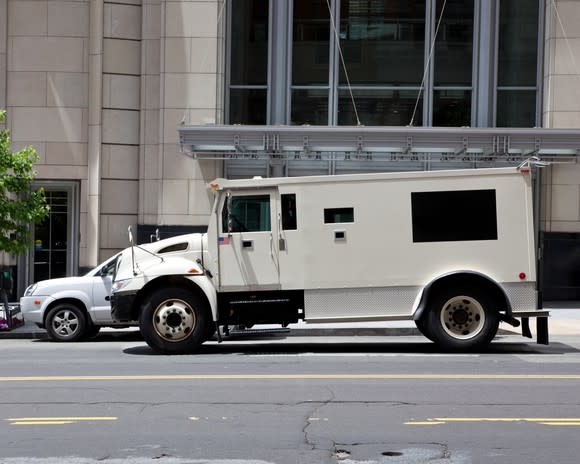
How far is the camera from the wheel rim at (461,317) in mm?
12656

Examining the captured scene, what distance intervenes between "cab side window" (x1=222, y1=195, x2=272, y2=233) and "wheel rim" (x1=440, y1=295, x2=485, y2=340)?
110 inches

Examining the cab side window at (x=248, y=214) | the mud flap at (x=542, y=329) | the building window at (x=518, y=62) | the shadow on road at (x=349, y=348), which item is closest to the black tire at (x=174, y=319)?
the shadow on road at (x=349, y=348)

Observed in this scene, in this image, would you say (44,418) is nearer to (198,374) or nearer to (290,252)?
(198,374)

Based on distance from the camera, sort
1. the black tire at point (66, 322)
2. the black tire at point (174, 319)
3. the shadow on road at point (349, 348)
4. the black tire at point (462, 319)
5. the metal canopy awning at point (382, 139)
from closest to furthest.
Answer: the black tire at point (462, 319)
the black tire at point (174, 319)
the shadow on road at point (349, 348)
the black tire at point (66, 322)
the metal canopy awning at point (382, 139)

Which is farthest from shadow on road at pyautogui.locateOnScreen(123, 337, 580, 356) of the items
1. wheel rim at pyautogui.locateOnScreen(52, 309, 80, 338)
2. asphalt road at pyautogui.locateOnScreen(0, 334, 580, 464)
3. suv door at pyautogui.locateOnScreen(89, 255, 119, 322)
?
wheel rim at pyautogui.locateOnScreen(52, 309, 80, 338)

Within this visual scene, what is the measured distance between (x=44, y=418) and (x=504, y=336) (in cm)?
973

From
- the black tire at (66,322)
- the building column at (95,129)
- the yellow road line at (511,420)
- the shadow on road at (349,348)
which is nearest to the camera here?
the yellow road line at (511,420)

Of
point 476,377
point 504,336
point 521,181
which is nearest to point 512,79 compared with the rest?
point 504,336

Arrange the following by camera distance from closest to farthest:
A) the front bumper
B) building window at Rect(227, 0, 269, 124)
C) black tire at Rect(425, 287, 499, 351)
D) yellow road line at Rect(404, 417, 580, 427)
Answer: yellow road line at Rect(404, 417, 580, 427), black tire at Rect(425, 287, 499, 351), the front bumper, building window at Rect(227, 0, 269, 124)

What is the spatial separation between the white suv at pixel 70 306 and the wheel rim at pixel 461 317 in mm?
5873

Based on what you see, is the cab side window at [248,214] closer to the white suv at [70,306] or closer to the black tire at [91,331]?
the white suv at [70,306]

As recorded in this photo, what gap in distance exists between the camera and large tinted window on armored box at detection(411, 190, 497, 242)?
41.4ft

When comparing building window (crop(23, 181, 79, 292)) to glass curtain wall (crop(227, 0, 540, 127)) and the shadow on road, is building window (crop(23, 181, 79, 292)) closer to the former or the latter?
glass curtain wall (crop(227, 0, 540, 127))

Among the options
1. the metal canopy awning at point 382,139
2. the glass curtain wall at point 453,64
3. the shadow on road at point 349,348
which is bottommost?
the shadow on road at point 349,348
